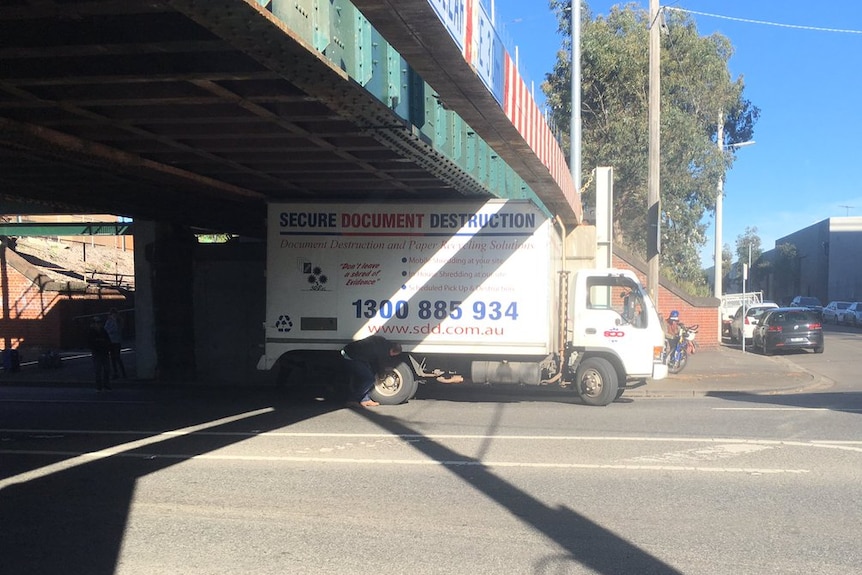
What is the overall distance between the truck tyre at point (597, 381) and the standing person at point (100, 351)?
366 inches

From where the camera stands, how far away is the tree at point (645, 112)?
83.3ft

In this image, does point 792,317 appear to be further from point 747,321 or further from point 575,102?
point 575,102

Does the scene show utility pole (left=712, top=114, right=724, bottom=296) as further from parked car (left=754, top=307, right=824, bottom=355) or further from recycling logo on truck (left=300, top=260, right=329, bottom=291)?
recycling logo on truck (left=300, top=260, right=329, bottom=291)

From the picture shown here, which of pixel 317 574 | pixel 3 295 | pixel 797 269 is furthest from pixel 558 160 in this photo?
pixel 797 269

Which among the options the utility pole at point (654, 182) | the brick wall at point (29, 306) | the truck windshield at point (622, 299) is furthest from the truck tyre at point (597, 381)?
the brick wall at point (29, 306)

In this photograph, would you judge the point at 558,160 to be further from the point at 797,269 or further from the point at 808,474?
the point at 797,269

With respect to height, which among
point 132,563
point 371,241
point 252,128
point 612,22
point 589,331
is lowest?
point 132,563

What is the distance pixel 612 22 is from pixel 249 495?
25148mm

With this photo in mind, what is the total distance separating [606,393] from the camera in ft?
40.1

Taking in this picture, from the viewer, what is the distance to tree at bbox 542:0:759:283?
999 inches

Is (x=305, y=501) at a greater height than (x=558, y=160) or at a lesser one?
lesser

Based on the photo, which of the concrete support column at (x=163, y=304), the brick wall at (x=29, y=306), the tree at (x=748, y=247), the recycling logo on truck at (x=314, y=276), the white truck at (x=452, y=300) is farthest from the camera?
the tree at (x=748, y=247)

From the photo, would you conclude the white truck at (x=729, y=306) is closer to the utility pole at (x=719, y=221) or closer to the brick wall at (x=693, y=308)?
the utility pole at (x=719, y=221)

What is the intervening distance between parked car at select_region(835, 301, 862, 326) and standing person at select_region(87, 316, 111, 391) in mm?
38362
